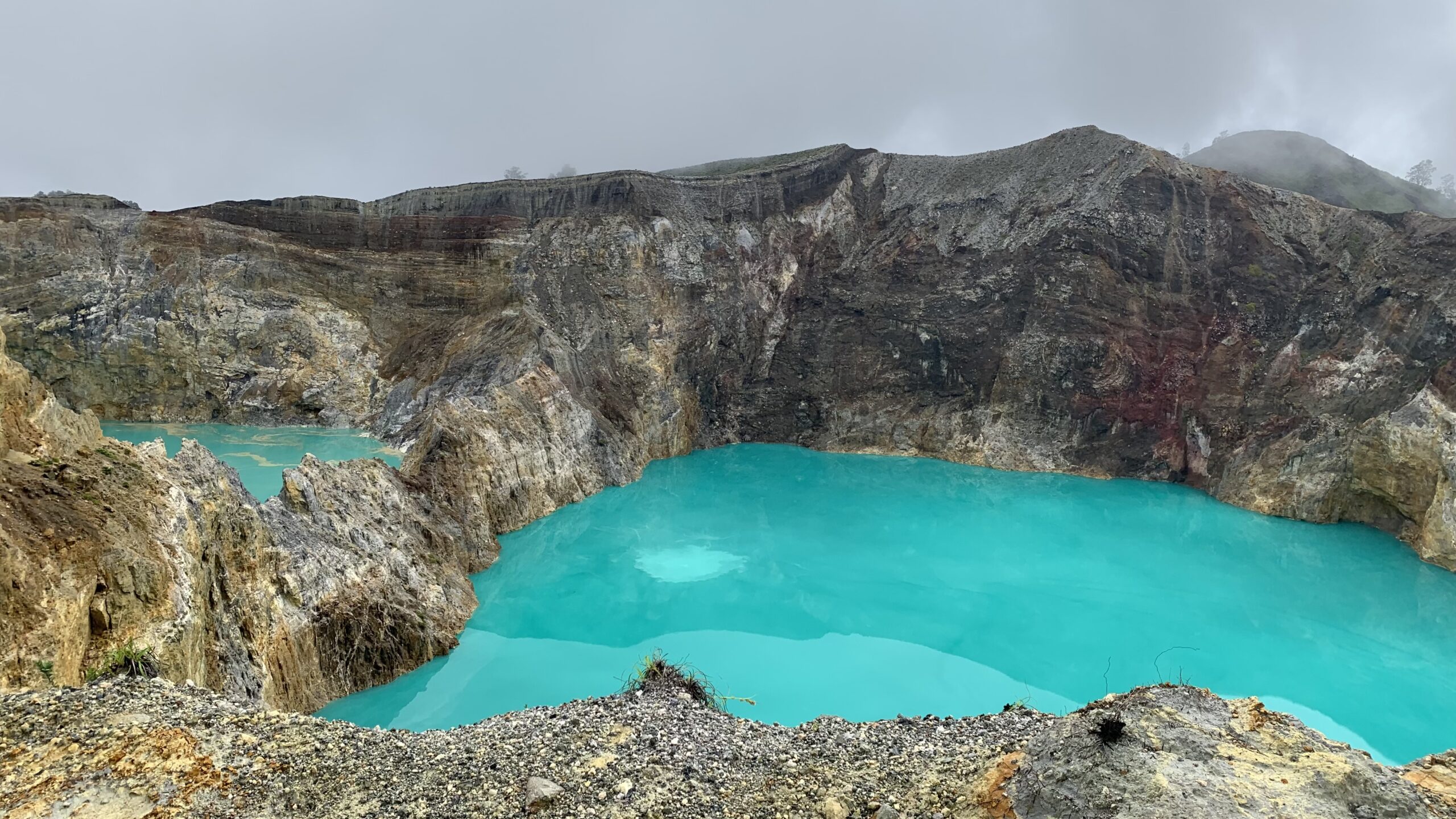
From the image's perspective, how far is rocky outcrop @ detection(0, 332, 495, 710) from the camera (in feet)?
19.2

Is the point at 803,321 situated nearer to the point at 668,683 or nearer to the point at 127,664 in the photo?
the point at 668,683

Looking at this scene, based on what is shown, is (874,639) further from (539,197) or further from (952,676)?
(539,197)

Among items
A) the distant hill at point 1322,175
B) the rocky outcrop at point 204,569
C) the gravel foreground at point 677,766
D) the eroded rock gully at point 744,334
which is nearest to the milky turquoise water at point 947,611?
the rocky outcrop at point 204,569

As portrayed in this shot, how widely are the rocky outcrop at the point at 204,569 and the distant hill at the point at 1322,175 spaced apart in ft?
141

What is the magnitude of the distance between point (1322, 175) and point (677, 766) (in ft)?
190

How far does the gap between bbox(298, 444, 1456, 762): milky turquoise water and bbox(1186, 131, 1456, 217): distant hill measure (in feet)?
96.6

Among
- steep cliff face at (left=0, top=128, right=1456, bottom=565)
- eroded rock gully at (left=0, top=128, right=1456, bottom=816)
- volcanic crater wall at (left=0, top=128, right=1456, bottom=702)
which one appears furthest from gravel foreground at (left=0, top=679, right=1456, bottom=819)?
steep cliff face at (left=0, top=128, right=1456, bottom=565)

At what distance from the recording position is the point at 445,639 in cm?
1165

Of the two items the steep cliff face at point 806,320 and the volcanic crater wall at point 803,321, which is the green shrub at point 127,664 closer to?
the volcanic crater wall at point 803,321

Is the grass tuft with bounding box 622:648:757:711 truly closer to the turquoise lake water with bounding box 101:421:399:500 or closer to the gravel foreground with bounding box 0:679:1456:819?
the gravel foreground with bounding box 0:679:1456:819

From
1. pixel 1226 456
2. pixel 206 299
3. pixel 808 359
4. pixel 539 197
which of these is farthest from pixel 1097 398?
pixel 206 299

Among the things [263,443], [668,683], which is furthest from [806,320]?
[668,683]

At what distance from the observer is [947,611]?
13.6m

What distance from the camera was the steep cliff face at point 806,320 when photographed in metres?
22.1
